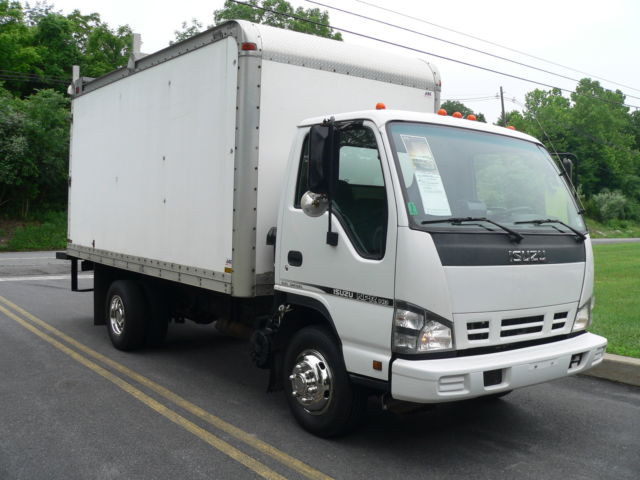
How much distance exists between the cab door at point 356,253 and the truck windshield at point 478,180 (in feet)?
0.65

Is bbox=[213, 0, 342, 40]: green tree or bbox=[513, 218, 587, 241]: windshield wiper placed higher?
bbox=[213, 0, 342, 40]: green tree

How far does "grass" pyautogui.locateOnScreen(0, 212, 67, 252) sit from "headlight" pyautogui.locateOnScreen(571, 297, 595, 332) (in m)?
25.6

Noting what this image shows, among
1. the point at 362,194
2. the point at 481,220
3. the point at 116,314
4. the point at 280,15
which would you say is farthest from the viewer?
the point at 280,15

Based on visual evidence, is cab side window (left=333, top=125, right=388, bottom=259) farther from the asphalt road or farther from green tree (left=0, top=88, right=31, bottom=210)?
green tree (left=0, top=88, right=31, bottom=210)

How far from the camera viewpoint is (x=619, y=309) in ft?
30.6

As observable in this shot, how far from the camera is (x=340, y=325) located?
4.46 metres

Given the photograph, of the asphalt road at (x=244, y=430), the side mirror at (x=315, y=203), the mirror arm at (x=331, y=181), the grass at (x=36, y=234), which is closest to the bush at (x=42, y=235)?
the grass at (x=36, y=234)

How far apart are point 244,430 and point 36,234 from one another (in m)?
26.3

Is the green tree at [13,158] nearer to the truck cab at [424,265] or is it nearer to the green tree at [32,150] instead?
the green tree at [32,150]

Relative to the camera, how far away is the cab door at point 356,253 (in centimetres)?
414

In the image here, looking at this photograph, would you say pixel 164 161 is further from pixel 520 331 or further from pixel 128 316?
pixel 520 331

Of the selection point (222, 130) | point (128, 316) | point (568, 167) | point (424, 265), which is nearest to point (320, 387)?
point (424, 265)

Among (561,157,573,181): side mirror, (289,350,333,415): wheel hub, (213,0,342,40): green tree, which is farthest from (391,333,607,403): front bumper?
(213,0,342,40): green tree

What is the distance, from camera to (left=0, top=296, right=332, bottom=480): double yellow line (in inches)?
166
